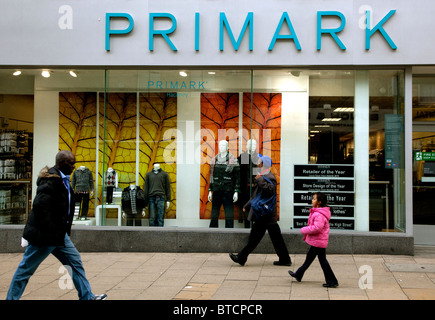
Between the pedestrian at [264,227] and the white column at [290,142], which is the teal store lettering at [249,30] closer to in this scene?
the white column at [290,142]

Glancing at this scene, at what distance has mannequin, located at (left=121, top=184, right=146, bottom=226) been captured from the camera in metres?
10.5

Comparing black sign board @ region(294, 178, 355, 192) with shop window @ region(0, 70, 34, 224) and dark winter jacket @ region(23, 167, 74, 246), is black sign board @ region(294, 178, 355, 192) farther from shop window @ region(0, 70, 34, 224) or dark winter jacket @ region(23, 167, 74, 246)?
shop window @ region(0, 70, 34, 224)

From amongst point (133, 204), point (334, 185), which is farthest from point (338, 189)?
point (133, 204)

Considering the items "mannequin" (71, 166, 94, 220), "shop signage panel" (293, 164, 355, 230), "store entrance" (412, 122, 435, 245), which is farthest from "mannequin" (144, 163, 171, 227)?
"store entrance" (412, 122, 435, 245)

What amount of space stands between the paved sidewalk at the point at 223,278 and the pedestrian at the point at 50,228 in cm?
93

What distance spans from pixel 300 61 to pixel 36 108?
579 centimetres

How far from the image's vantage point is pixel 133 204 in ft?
34.8

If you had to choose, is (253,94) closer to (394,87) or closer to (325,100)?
(325,100)

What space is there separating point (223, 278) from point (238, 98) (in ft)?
13.4

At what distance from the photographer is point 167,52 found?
9.95m

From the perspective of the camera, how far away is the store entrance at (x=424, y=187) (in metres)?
10.4

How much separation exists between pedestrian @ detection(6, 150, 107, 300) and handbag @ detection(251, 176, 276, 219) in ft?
10.9

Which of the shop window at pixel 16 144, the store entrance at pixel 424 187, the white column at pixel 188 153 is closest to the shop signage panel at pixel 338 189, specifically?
the store entrance at pixel 424 187
